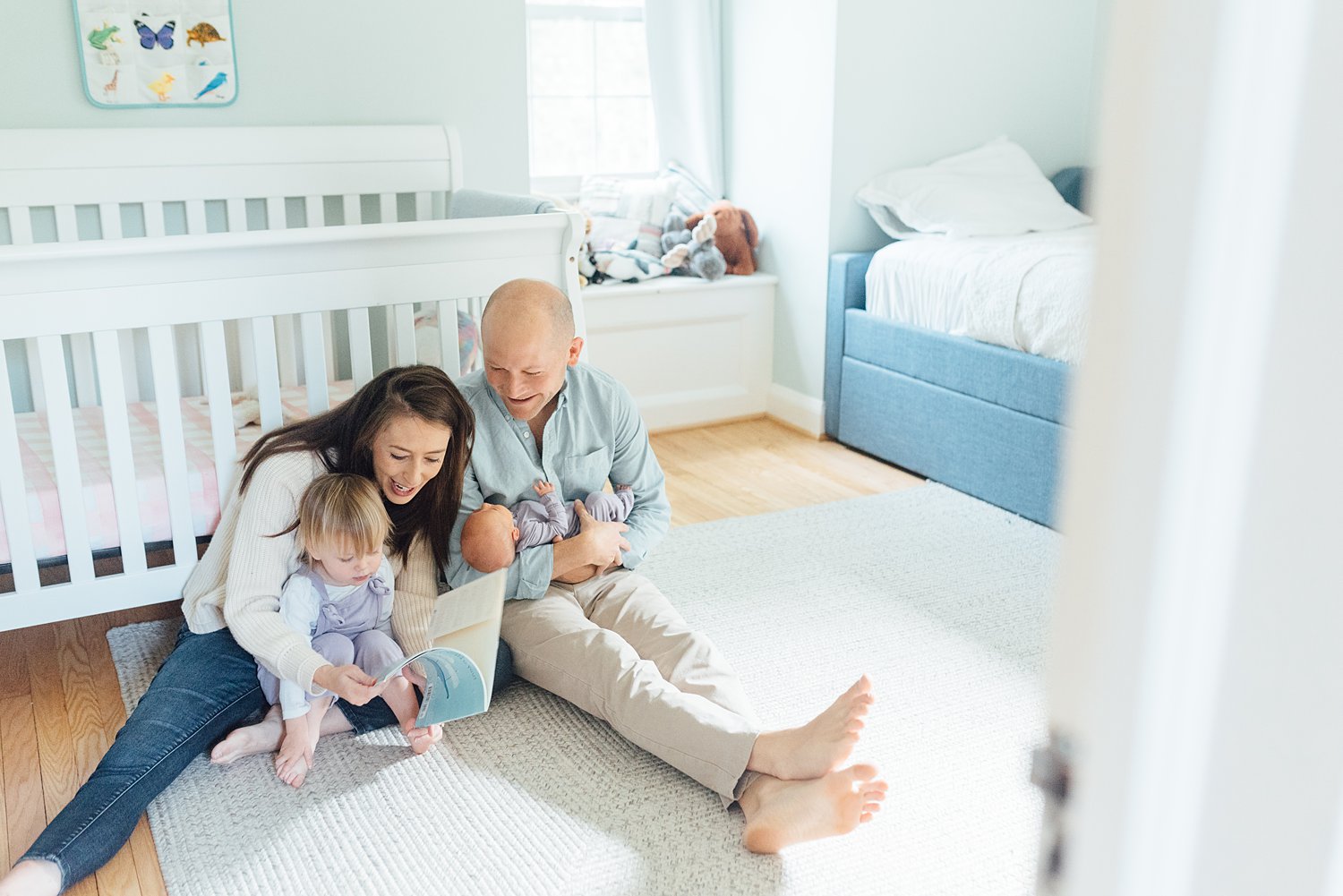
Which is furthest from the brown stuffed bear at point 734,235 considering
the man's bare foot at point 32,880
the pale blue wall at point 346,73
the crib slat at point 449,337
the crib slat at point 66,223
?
the man's bare foot at point 32,880

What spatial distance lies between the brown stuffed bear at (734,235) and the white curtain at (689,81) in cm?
19

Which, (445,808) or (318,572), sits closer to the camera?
(445,808)

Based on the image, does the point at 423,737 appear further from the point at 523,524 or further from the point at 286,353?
the point at 286,353

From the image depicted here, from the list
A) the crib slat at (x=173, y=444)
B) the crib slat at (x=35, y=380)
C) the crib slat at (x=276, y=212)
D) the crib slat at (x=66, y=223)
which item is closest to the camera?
the crib slat at (x=173, y=444)

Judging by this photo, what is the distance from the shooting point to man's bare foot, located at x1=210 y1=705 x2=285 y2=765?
1584 mm

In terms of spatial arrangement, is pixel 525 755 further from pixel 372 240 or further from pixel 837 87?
pixel 837 87

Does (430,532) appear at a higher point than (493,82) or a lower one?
lower

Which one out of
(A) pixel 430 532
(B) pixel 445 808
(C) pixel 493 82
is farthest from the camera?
(C) pixel 493 82

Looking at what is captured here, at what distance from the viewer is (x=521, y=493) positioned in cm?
178

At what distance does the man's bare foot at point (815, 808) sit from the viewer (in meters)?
1.31

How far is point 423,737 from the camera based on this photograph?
1.62 metres

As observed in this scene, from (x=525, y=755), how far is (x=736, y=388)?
193cm

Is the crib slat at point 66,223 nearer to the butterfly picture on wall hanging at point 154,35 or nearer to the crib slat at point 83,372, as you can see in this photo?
the crib slat at point 83,372

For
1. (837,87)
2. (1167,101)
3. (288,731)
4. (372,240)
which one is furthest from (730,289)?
(1167,101)
